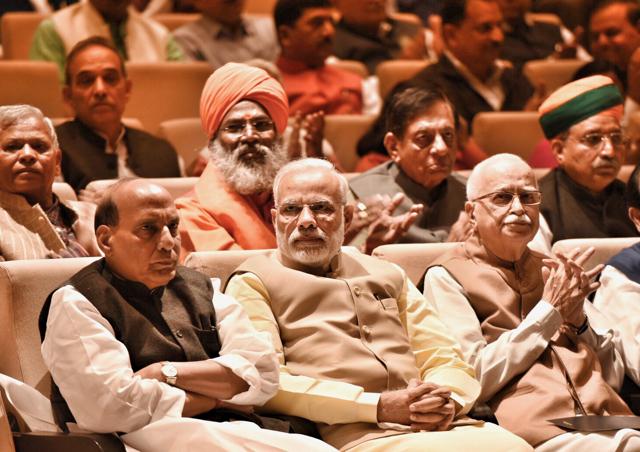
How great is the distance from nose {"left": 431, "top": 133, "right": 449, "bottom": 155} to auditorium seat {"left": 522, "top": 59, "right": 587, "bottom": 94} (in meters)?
2.10

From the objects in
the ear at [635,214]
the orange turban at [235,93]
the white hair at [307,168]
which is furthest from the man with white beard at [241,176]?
the ear at [635,214]

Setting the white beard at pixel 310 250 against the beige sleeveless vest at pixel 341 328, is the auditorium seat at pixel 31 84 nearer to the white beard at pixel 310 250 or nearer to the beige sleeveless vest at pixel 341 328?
the white beard at pixel 310 250

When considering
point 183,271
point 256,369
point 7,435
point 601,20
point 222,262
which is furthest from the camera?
point 601,20

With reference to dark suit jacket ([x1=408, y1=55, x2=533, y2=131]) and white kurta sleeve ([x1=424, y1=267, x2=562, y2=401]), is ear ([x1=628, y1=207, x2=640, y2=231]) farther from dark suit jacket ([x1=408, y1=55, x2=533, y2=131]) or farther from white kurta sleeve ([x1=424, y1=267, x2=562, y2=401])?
dark suit jacket ([x1=408, y1=55, x2=533, y2=131])

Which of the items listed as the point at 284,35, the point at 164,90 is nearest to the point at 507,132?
the point at 284,35

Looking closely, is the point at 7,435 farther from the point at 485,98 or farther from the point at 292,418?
the point at 485,98

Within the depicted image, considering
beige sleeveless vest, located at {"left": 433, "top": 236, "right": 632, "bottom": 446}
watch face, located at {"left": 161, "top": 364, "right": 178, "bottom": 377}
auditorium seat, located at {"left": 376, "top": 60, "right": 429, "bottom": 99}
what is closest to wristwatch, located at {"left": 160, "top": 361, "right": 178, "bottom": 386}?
watch face, located at {"left": 161, "top": 364, "right": 178, "bottom": 377}

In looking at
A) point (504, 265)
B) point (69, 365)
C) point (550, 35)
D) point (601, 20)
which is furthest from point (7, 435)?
point (550, 35)

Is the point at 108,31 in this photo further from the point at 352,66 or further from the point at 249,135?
the point at 249,135

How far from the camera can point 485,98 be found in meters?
6.13

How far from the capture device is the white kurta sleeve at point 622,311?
3693 millimetres

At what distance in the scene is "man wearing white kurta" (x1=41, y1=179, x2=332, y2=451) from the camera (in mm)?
2936

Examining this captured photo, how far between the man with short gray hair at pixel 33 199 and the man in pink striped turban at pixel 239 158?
1.30 ft

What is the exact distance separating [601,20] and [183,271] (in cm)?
393
